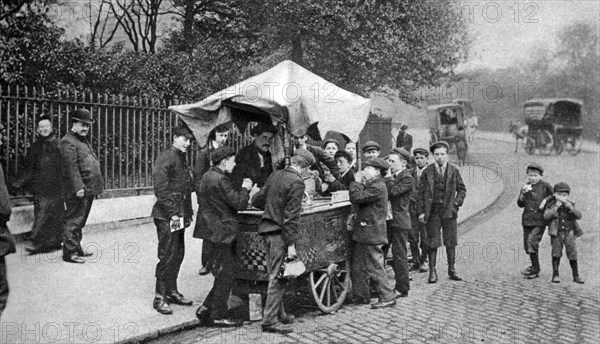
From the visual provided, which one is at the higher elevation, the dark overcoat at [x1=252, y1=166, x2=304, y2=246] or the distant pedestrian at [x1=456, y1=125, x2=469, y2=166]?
the distant pedestrian at [x1=456, y1=125, x2=469, y2=166]

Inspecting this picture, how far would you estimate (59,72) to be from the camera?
10.1 meters

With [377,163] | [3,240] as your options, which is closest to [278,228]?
[377,163]

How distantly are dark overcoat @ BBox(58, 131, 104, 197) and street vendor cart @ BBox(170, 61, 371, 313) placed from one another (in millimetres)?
1884

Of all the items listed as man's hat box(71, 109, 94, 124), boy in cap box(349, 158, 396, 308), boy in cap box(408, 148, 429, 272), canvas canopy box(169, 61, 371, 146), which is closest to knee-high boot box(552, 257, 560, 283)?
boy in cap box(408, 148, 429, 272)

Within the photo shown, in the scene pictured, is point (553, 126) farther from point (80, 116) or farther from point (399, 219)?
point (80, 116)

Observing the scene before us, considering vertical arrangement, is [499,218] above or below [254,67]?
below

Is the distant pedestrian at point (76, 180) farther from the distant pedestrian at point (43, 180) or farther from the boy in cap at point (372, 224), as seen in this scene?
the boy in cap at point (372, 224)

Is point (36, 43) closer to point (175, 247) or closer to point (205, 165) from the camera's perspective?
point (205, 165)

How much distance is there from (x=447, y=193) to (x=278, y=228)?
3237 millimetres

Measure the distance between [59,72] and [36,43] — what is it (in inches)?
27.6

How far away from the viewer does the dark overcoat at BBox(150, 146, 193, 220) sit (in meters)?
5.64

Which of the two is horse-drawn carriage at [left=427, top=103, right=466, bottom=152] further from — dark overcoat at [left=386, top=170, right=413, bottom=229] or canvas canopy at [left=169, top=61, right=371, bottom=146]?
canvas canopy at [left=169, top=61, right=371, bottom=146]

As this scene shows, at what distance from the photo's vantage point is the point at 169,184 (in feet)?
18.8

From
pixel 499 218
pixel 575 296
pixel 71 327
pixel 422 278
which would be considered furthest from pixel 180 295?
pixel 499 218
